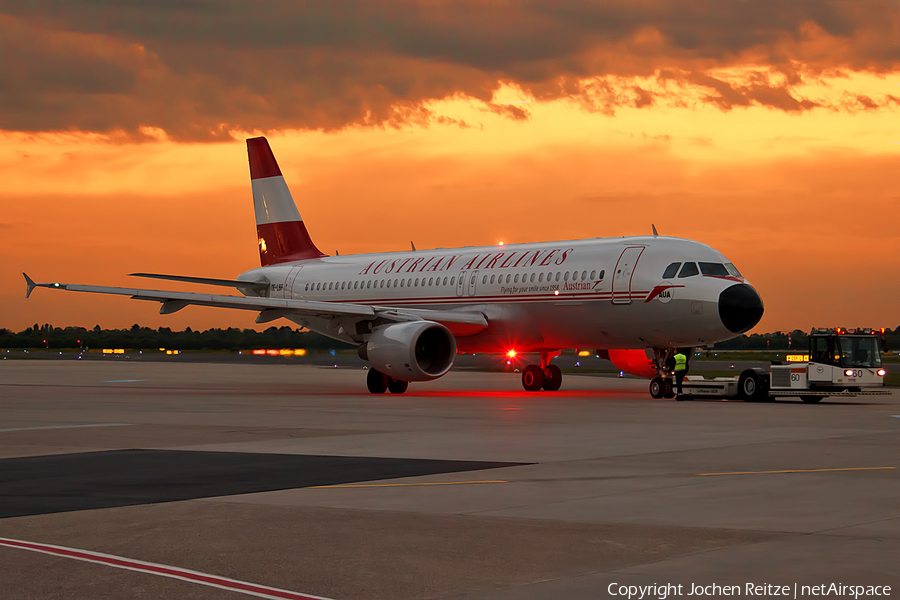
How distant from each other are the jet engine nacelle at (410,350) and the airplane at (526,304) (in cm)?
3

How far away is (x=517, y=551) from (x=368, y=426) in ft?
41.6

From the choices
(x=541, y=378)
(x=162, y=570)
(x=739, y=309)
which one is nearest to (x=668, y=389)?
(x=739, y=309)

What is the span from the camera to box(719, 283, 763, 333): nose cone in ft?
95.9

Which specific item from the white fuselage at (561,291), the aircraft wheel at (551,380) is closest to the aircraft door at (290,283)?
the white fuselage at (561,291)

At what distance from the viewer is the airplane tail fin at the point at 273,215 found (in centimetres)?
4450

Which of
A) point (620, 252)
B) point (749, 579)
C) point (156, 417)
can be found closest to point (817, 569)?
point (749, 579)

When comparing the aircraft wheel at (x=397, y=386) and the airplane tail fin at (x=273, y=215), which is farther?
the airplane tail fin at (x=273, y=215)

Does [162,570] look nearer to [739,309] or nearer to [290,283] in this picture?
[739,309]

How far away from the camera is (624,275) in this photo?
30922 millimetres

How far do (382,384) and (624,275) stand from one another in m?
8.37

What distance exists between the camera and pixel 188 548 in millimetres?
8492

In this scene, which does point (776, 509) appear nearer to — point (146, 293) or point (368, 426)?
point (368, 426)

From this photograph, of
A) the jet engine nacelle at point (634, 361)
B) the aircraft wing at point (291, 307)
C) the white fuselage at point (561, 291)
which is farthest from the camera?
the jet engine nacelle at point (634, 361)

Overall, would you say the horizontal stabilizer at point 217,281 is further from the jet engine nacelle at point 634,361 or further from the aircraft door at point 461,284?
the jet engine nacelle at point 634,361
